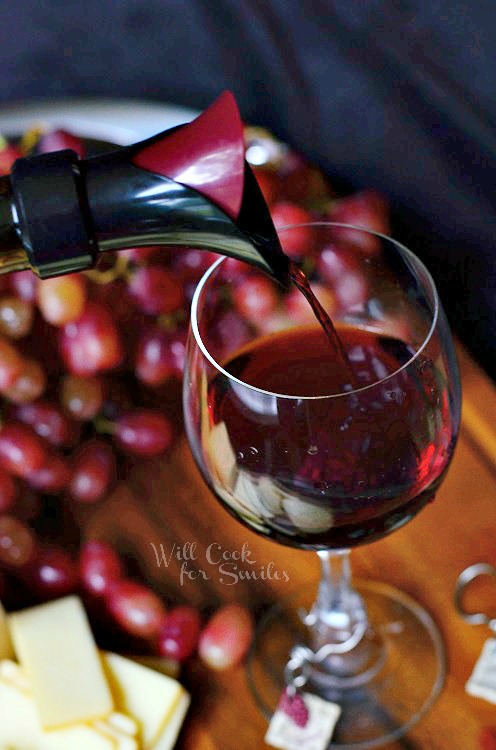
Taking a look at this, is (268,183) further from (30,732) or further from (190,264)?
(30,732)

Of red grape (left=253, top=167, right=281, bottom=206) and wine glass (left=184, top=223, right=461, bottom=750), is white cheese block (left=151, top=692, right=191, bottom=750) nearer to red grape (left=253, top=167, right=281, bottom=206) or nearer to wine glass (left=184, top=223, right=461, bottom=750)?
wine glass (left=184, top=223, right=461, bottom=750)

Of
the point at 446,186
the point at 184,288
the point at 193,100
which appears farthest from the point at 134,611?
the point at 193,100

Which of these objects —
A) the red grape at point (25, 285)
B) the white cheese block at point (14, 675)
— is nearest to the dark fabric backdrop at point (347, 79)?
the red grape at point (25, 285)

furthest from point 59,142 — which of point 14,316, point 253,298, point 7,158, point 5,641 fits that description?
point 5,641

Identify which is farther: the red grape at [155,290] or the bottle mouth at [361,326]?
the red grape at [155,290]

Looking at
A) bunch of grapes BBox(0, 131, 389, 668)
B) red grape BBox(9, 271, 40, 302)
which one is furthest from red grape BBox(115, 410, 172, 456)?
red grape BBox(9, 271, 40, 302)

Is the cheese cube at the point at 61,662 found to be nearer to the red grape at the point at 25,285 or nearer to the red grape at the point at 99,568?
the red grape at the point at 99,568
